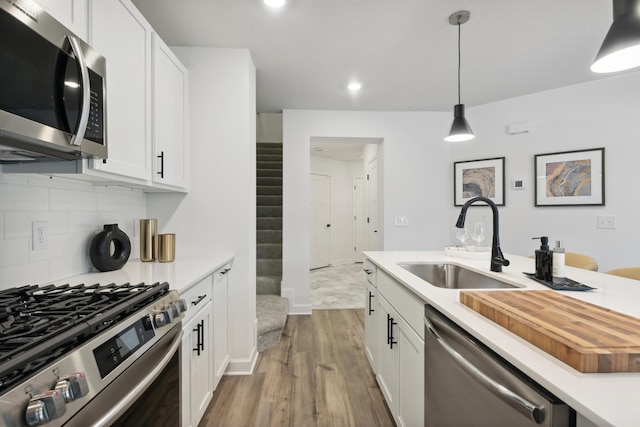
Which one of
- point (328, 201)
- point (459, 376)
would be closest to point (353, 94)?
point (459, 376)

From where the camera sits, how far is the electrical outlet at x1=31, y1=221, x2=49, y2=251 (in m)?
1.34

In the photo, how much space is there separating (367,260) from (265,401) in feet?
4.07

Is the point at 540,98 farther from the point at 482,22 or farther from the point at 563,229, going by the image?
the point at 482,22

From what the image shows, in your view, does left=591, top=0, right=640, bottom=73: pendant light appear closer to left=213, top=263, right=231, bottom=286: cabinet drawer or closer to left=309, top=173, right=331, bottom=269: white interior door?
left=213, top=263, right=231, bottom=286: cabinet drawer

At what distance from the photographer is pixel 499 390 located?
28.9 inches

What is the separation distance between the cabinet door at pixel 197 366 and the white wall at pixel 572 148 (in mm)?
3274

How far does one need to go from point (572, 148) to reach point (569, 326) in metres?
3.30

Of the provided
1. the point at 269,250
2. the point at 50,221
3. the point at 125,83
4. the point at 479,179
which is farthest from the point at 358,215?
the point at 50,221

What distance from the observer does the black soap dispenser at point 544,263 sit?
4.33 ft

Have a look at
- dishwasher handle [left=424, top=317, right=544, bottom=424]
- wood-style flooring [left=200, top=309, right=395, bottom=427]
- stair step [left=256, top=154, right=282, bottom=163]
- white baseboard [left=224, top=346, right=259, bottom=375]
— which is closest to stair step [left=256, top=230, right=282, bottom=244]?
wood-style flooring [left=200, top=309, right=395, bottom=427]

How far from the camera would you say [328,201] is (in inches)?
269

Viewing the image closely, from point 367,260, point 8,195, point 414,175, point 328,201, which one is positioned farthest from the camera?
point 328,201

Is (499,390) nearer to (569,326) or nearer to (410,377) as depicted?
(569,326)

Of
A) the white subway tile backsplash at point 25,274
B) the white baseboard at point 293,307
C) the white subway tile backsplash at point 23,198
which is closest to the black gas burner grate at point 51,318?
the white subway tile backsplash at point 25,274
